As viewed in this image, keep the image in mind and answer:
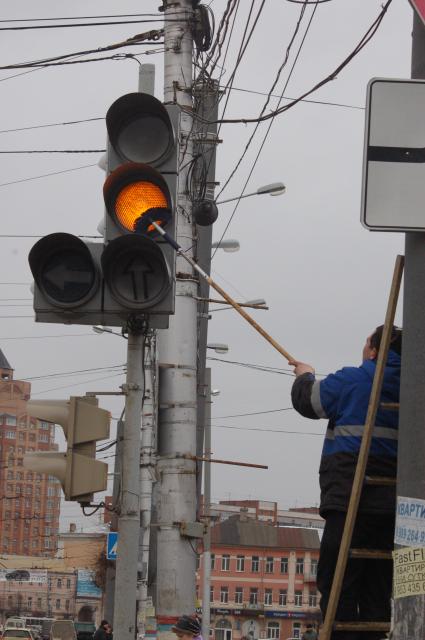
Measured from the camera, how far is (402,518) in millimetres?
4637

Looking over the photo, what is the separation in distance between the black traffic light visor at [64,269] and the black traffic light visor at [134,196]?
292 mm

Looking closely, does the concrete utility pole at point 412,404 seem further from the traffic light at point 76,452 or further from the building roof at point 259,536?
the building roof at point 259,536

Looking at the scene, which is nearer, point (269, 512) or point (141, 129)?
point (141, 129)

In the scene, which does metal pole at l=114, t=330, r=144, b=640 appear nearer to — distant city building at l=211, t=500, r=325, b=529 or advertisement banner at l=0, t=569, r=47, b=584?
distant city building at l=211, t=500, r=325, b=529

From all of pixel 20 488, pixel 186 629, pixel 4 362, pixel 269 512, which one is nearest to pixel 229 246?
pixel 186 629

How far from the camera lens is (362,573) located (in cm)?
628

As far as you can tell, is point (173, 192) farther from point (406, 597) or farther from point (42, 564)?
point (42, 564)

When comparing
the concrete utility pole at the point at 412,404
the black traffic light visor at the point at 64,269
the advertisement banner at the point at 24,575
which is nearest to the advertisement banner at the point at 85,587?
the advertisement banner at the point at 24,575

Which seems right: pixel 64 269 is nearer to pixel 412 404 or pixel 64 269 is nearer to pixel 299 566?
pixel 412 404

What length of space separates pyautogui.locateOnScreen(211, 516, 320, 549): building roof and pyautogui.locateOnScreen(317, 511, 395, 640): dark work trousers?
109255mm

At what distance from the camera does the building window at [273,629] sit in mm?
116625

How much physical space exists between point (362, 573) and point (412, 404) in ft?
5.95

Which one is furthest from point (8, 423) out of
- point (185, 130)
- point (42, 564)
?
point (185, 130)

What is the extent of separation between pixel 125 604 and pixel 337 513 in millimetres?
2161
